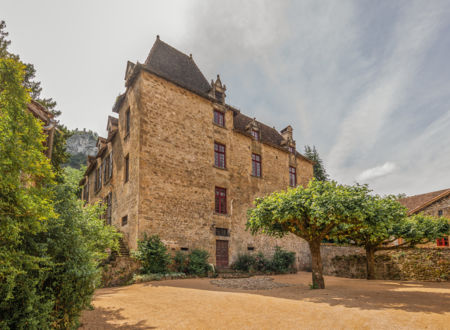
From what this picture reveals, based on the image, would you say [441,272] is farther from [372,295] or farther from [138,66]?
[138,66]

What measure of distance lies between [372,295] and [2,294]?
856 centimetres

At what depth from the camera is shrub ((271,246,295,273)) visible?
1659 cm

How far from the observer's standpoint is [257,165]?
64.4ft

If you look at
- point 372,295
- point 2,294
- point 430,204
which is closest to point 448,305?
point 372,295

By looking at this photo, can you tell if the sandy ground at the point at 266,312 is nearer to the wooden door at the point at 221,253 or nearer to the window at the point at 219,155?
the wooden door at the point at 221,253

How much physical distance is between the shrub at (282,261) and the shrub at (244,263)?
1455 mm

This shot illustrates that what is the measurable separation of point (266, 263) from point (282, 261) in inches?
43.2

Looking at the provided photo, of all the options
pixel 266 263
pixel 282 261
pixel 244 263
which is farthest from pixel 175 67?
pixel 282 261

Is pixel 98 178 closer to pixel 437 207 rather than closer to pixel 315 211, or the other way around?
pixel 315 211

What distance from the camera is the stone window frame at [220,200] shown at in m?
16.5

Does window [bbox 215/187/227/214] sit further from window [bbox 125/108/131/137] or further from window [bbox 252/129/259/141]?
window [bbox 125/108/131/137]

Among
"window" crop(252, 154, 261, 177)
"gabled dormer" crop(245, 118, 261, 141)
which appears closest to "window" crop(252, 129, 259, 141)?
"gabled dormer" crop(245, 118, 261, 141)

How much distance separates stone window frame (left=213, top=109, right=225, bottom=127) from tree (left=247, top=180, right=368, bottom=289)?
8.69 meters

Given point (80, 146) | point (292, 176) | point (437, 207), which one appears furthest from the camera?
point (80, 146)
